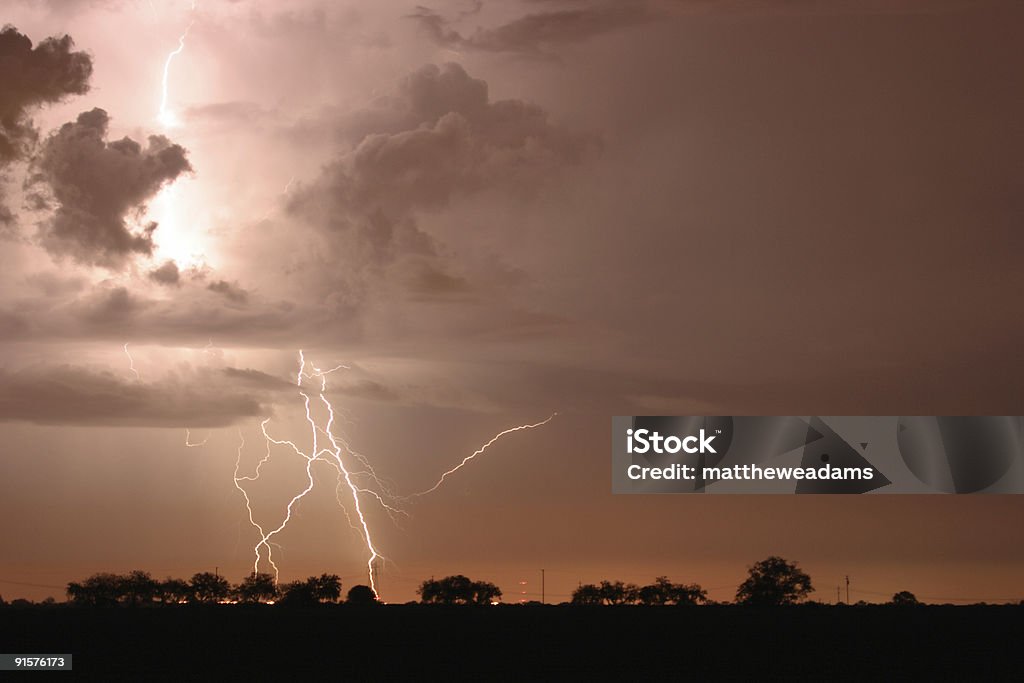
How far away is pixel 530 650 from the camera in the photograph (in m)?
35.2

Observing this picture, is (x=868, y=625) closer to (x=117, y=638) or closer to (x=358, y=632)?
(x=358, y=632)

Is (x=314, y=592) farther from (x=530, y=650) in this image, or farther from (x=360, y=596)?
(x=530, y=650)

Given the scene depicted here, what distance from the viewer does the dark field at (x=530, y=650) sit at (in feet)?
92.1

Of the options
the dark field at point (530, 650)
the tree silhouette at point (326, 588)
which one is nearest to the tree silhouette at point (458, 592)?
the tree silhouette at point (326, 588)

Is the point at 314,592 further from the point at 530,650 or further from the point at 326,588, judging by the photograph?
the point at 530,650

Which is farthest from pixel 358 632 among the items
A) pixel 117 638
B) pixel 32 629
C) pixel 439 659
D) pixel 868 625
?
pixel 868 625

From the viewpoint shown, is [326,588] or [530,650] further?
[326,588]

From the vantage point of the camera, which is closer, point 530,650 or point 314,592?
point 530,650

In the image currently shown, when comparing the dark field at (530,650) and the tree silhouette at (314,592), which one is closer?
the dark field at (530,650)

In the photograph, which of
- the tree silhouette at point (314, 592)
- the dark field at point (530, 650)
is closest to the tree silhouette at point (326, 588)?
the tree silhouette at point (314, 592)

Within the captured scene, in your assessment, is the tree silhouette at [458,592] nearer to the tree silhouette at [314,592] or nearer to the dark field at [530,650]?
the tree silhouette at [314,592]

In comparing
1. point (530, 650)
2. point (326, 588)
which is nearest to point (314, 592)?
point (326, 588)

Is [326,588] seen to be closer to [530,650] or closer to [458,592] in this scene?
[458,592]

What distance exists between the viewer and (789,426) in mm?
46000
